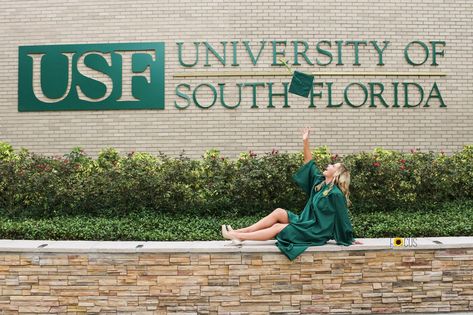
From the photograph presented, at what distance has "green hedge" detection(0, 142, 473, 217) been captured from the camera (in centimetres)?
611

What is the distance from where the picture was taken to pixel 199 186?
6289 mm

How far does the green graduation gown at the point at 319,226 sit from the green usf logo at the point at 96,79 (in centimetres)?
404

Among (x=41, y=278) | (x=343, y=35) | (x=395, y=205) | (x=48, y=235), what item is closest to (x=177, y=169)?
(x=48, y=235)

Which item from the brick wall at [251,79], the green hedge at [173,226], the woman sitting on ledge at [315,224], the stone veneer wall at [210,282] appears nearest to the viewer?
the stone veneer wall at [210,282]

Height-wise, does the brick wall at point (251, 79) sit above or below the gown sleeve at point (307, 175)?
above

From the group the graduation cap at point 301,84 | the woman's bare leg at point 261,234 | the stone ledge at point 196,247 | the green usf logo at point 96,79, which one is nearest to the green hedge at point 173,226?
the stone ledge at point 196,247

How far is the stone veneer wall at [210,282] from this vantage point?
459cm

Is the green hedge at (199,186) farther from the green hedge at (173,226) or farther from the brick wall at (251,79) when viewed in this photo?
the brick wall at (251,79)

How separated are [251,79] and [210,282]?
4.40 meters

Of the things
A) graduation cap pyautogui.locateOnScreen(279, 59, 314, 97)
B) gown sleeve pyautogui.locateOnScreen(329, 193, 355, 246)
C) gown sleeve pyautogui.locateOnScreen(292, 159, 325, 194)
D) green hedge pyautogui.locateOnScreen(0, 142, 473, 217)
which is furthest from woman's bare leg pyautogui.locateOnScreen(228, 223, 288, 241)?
graduation cap pyautogui.locateOnScreen(279, 59, 314, 97)

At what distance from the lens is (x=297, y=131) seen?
26.4 ft

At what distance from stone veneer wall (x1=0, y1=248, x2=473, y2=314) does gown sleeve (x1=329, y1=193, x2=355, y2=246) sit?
0.53 ft

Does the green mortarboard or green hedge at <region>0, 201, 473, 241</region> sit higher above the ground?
the green mortarboard

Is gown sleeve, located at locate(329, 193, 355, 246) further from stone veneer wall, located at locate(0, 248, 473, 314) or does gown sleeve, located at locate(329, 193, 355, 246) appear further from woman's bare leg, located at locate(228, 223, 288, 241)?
woman's bare leg, located at locate(228, 223, 288, 241)
